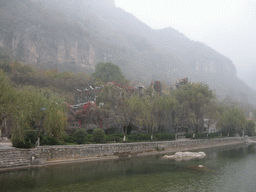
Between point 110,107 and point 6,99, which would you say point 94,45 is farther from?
point 6,99

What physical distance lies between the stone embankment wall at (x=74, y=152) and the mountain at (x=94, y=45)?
60309 millimetres

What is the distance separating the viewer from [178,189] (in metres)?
14.0

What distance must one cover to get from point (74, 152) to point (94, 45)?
10550 cm

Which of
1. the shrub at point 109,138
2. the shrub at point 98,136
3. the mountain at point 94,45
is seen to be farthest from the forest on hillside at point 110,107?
the mountain at point 94,45

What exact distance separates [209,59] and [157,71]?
7616cm

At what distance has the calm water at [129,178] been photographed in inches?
542

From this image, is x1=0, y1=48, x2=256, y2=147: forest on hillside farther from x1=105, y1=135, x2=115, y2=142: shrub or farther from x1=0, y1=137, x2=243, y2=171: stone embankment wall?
x1=105, y1=135, x2=115, y2=142: shrub

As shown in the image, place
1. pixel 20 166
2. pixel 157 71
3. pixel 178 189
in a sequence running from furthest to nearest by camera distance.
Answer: pixel 157 71 < pixel 20 166 < pixel 178 189

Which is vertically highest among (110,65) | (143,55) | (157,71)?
(143,55)

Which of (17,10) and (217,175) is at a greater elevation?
(17,10)

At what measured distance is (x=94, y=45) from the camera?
12012 centimetres

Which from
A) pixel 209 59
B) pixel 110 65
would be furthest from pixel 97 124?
pixel 209 59

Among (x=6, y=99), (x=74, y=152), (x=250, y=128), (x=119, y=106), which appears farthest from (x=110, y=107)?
(x=250, y=128)

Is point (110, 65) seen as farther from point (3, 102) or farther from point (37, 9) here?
point (37, 9)
